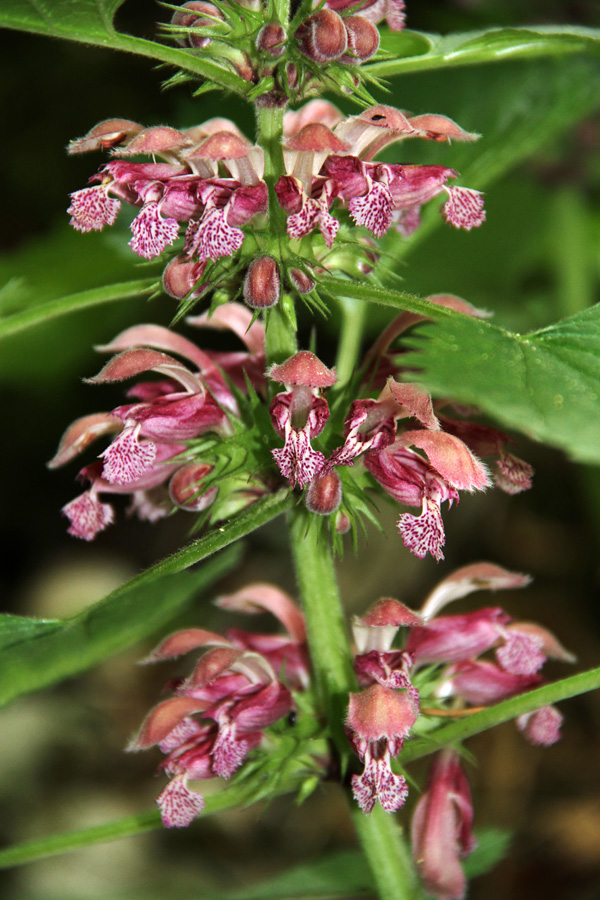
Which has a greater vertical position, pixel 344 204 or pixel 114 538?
pixel 344 204

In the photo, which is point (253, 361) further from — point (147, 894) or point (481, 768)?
point (481, 768)

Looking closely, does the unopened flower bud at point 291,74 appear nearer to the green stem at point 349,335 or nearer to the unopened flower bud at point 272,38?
the unopened flower bud at point 272,38

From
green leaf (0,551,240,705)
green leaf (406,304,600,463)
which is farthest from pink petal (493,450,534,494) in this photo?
green leaf (0,551,240,705)

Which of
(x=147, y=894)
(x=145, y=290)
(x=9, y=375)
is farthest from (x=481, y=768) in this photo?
(x=145, y=290)

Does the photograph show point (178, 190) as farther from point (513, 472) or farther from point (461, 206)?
Answer: point (513, 472)

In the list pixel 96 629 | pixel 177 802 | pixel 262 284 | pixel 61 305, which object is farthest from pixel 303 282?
pixel 177 802
